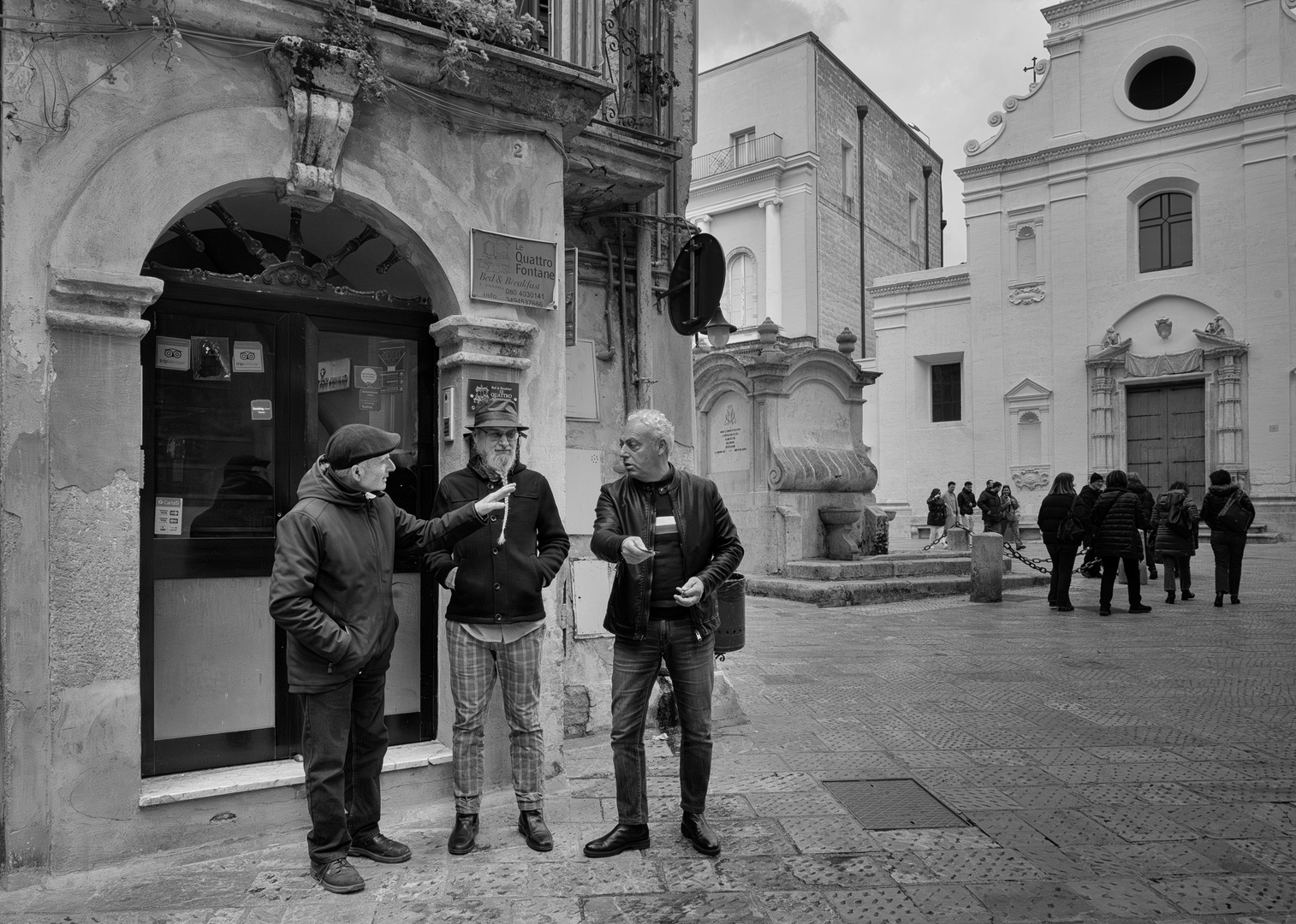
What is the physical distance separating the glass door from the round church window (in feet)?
95.1

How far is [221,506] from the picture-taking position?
5156 mm

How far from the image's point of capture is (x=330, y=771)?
4.14 metres

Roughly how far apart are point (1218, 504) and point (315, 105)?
12297 millimetres

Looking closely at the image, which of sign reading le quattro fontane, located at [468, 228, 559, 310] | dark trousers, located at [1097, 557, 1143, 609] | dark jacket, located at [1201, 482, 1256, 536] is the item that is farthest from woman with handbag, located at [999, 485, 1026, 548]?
sign reading le quattro fontane, located at [468, 228, 559, 310]

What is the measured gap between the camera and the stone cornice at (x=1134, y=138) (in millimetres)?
25406

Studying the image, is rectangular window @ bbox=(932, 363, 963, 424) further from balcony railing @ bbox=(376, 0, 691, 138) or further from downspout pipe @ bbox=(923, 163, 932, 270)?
balcony railing @ bbox=(376, 0, 691, 138)

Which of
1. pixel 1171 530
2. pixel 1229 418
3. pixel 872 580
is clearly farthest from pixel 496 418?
pixel 1229 418

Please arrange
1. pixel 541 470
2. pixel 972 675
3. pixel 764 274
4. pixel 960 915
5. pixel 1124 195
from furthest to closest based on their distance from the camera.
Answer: pixel 764 274 < pixel 1124 195 < pixel 972 675 < pixel 541 470 < pixel 960 915

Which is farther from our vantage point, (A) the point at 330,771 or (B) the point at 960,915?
(A) the point at 330,771


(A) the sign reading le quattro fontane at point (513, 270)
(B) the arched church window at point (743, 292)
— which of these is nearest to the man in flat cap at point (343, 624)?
(A) the sign reading le quattro fontane at point (513, 270)

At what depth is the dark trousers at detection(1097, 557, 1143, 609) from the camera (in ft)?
39.6

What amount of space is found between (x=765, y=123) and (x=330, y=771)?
1372 inches

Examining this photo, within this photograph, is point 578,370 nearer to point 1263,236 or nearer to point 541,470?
point 541,470

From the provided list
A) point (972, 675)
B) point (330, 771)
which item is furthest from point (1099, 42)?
point (330, 771)
